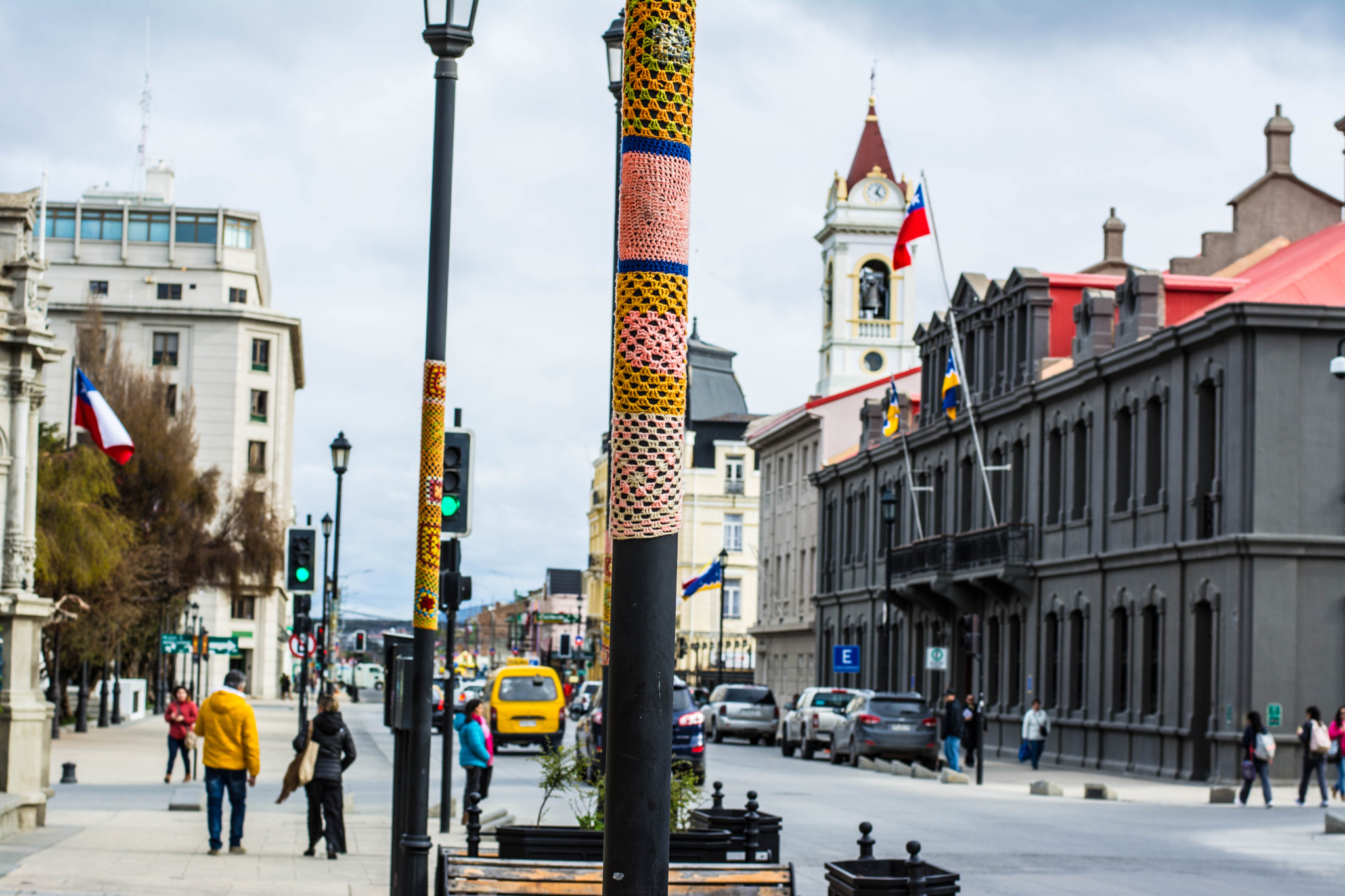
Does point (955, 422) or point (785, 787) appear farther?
point (955, 422)

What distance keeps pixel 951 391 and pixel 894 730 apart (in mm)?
13201

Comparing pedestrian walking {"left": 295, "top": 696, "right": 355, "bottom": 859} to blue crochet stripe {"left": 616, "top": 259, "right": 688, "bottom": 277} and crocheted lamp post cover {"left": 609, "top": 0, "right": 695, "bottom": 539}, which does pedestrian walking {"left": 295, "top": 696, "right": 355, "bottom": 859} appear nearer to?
crocheted lamp post cover {"left": 609, "top": 0, "right": 695, "bottom": 539}

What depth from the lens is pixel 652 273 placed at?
5.44 metres

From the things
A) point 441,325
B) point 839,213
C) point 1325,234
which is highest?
point 839,213

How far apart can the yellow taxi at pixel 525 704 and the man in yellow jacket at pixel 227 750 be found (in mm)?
22722

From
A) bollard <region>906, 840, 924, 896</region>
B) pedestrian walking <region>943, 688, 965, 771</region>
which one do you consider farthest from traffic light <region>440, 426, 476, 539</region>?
pedestrian walking <region>943, 688, 965, 771</region>

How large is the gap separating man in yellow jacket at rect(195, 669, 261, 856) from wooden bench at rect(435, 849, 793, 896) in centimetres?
776

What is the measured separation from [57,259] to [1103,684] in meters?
78.8

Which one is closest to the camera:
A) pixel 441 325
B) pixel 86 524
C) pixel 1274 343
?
pixel 441 325

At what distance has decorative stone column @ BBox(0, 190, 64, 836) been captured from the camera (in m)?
19.5

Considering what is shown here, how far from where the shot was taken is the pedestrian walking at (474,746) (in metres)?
21.2

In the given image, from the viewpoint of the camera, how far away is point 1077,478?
140 ft

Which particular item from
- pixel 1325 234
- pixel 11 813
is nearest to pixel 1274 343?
pixel 1325 234

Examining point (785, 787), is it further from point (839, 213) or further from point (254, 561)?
point (839, 213)
